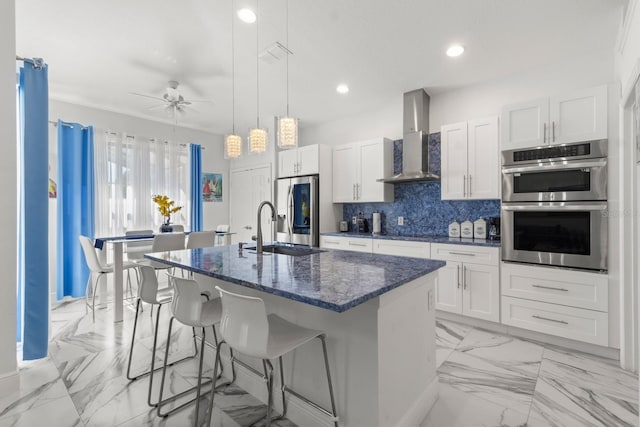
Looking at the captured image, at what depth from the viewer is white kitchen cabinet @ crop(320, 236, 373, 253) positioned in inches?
153

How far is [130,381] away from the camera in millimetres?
2180

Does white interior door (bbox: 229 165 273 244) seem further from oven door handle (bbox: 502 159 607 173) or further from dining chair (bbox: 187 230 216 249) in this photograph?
oven door handle (bbox: 502 159 607 173)

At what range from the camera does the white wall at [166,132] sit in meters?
4.25

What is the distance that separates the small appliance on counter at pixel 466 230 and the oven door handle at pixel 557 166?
2.53 ft

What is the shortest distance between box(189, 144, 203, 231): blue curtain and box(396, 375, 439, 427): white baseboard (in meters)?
4.68

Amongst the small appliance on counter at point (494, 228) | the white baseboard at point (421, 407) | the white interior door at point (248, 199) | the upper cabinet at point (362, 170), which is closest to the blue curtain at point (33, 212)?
the white baseboard at point (421, 407)

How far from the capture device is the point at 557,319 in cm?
267

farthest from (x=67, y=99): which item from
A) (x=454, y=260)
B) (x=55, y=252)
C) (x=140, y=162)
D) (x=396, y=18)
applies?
(x=454, y=260)

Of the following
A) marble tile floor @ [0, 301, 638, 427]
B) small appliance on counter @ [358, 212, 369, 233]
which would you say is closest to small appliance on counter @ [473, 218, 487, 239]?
marble tile floor @ [0, 301, 638, 427]

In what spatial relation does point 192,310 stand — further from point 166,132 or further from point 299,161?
point 166,132

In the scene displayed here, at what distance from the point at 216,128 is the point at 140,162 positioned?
1428mm

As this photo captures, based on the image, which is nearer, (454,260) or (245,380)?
(245,380)

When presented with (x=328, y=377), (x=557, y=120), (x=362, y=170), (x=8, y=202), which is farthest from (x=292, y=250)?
(x=557, y=120)

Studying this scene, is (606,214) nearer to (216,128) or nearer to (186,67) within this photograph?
(186,67)
